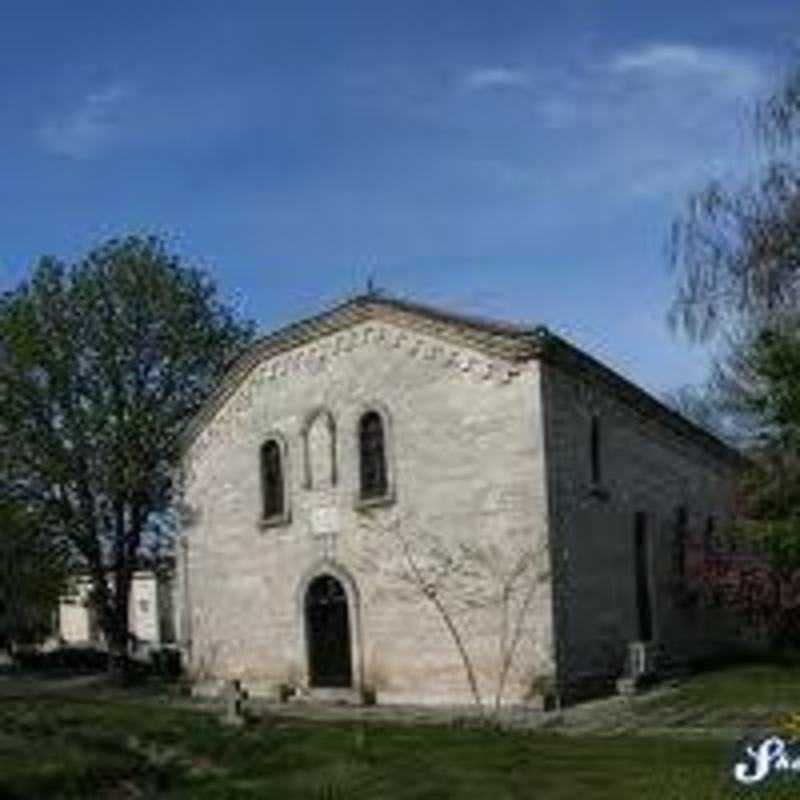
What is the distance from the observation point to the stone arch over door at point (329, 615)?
44.7 meters

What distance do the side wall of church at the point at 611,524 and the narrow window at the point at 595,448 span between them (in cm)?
13

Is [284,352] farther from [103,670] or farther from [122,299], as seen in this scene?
[103,670]

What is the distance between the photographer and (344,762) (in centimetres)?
2506

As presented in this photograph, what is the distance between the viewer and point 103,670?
226 ft

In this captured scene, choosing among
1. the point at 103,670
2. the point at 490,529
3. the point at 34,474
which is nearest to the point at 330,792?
the point at 490,529

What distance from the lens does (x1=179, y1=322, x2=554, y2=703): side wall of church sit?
41375 millimetres

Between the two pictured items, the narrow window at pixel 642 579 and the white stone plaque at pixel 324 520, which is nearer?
the narrow window at pixel 642 579

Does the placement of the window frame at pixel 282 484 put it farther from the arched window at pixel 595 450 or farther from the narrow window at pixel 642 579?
the narrow window at pixel 642 579

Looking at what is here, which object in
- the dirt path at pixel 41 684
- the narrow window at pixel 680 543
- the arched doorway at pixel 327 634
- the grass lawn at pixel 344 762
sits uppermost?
the narrow window at pixel 680 543

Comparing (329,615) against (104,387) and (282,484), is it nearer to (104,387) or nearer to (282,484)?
(282,484)

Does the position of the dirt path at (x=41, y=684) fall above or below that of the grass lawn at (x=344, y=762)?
below

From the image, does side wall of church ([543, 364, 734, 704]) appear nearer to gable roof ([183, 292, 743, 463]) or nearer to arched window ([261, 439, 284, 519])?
gable roof ([183, 292, 743, 463])

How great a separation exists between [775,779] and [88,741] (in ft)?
40.9

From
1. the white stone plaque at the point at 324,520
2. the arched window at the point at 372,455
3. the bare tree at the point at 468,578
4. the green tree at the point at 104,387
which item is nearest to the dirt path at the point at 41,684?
the green tree at the point at 104,387
